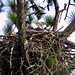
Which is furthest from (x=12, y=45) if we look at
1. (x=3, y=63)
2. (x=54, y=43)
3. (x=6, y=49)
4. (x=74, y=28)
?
(x=74, y=28)

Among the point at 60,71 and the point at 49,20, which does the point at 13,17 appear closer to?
the point at 49,20

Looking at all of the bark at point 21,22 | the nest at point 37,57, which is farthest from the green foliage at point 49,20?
the bark at point 21,22

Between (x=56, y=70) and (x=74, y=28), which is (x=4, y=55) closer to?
(x=56, y=70)

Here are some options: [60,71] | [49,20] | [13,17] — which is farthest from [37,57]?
[49,20]

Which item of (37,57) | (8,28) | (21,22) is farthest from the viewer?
(8,28)

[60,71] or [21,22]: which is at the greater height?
[21,22]

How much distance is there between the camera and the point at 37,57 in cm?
141

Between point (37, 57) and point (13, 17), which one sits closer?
point (37, 57)

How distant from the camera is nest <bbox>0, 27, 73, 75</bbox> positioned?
139 cm

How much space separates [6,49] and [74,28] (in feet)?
2.57

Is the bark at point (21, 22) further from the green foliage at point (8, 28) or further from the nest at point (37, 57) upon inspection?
the green foliage at point (8, 28)

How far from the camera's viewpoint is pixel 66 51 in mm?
1589

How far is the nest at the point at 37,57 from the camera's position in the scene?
4.55 feet

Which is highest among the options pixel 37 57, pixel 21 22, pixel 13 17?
pixel 21 22
